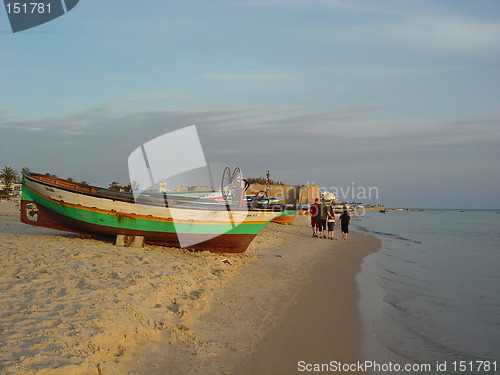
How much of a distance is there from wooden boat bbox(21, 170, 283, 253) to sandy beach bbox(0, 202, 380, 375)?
1121 mm

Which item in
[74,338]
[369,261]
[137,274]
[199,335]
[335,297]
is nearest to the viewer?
[74,338]

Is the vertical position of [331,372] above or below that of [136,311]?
below

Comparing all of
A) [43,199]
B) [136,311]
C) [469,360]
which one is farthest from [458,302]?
[43,199]

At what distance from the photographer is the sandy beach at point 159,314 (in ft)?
15.4

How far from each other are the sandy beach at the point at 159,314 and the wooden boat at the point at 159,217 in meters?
1.12

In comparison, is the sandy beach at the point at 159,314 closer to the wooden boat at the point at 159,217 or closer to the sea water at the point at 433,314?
the sea water at the point at 433,314

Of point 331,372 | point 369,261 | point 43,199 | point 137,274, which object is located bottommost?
point 369,261

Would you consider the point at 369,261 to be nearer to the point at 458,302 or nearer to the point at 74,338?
the point at 458,302

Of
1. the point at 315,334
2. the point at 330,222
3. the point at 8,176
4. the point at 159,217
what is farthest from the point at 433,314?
the point at 8,176

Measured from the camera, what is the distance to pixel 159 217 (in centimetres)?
1210

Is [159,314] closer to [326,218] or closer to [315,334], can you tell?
[315,334]

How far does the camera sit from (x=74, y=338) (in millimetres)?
4754

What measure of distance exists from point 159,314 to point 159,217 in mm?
6054

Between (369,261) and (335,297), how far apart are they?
6.96 metres
